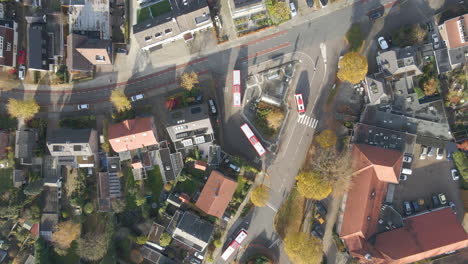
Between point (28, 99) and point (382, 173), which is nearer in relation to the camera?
point (382, 173)

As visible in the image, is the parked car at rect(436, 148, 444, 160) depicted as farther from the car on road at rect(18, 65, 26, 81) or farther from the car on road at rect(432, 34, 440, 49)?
the car on road at rect(18, 65, 26, 81)

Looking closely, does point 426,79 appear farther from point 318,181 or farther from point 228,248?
point 228,248

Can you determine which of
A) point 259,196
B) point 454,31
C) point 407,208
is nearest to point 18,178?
point 259,196

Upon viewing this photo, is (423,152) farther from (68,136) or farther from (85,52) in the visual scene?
(68,136)

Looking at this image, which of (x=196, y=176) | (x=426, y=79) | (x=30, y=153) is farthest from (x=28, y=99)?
(x=426, y=79)

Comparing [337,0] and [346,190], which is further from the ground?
[337,0]
